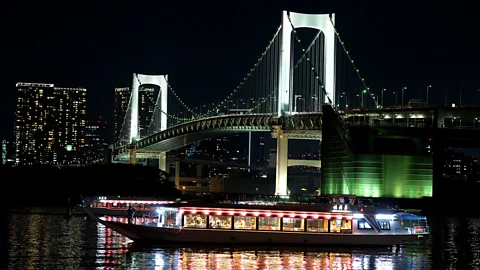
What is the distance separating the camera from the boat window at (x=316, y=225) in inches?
1572

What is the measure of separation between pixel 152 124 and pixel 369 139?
158 ft

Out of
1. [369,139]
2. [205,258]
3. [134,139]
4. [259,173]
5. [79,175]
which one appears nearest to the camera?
[205,258]

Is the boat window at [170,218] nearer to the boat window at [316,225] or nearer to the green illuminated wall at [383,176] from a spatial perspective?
the boat window at [316,225]

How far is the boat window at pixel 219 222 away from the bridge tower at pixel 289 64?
120ft

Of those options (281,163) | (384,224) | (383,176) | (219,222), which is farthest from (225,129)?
(219,222)

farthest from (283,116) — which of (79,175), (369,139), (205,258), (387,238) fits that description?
(205,258)

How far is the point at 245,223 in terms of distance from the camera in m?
39.7

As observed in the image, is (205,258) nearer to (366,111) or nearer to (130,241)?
(130,241)

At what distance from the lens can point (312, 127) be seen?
254ft

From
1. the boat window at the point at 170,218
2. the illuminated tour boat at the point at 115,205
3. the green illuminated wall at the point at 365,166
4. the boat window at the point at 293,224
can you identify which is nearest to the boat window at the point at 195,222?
the boat window at the point at 170,218

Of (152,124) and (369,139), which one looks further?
(152,124)

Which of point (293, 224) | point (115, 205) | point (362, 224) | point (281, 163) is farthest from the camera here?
point (281, 163)

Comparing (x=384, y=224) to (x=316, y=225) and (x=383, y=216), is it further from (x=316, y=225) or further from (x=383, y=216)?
(x=316, y=225)

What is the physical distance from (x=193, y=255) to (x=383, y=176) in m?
40.1
